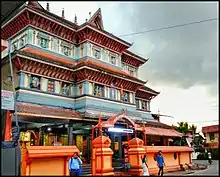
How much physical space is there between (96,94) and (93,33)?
15.8 ft

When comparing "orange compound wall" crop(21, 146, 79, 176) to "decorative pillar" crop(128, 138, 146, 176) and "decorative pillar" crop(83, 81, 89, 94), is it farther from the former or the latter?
"decorative pillar" crop(83, 81, 89, 94)

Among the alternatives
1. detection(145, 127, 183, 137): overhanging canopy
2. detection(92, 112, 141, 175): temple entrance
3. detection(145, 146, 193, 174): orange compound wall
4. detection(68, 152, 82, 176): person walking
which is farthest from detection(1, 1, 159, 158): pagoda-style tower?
detection(68, 152, 82, 176): person walking

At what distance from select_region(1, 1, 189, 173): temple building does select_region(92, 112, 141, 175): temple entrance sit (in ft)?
0.53

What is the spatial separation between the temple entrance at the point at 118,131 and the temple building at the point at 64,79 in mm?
163

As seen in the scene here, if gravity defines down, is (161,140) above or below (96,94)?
below

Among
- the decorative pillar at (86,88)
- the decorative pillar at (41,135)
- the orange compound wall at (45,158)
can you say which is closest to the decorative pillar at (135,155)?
the orange compound wall at (45,158)

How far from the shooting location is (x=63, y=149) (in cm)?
1209

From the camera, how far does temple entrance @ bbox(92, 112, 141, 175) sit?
1488 cm

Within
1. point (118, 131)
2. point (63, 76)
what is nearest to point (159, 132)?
point (118, 131)

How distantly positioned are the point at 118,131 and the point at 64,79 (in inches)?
252

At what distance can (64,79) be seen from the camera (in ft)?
63.5

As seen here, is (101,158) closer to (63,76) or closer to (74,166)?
(74,166)

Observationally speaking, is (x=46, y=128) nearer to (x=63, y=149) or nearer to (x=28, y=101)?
(x=28, y=101)

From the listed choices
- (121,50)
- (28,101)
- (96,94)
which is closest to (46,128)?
(28,101)
